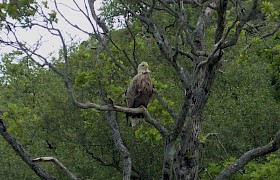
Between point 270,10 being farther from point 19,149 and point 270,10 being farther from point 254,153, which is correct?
point 19,149

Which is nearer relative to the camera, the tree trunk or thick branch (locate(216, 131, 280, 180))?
thick branch (locate(216, 131, 280, 180))

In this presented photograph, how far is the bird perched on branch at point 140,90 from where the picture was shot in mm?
10656

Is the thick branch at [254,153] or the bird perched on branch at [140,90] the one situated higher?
the bird perched on branch at [140,90]

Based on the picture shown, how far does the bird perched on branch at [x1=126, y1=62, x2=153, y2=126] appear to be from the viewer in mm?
10656

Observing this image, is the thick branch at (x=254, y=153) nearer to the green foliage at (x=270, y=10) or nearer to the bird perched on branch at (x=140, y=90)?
the bird perched on branch at (x=140, y=90)

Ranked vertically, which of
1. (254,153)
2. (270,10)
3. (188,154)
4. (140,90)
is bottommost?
(254,153)

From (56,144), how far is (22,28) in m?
8.84

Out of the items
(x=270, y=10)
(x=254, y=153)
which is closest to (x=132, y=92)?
(x=254, y=153)

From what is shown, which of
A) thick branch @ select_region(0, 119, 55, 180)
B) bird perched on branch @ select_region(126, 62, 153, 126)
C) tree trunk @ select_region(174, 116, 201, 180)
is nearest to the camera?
thick branch @ select_region(0, 119, 55, 180)

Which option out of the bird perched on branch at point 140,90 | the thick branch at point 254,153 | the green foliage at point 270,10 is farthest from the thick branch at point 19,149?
the green foliage at point 270,10

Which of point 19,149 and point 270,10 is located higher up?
point 270,10

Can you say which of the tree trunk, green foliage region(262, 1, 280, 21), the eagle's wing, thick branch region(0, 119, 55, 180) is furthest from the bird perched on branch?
green foliage region(262, 1, 280, 21)

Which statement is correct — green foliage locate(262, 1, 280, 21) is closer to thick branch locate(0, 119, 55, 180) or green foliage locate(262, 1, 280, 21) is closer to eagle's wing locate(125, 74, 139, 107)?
eagle's wing locate(125, 74, 139, 107)

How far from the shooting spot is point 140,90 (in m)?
10.6
